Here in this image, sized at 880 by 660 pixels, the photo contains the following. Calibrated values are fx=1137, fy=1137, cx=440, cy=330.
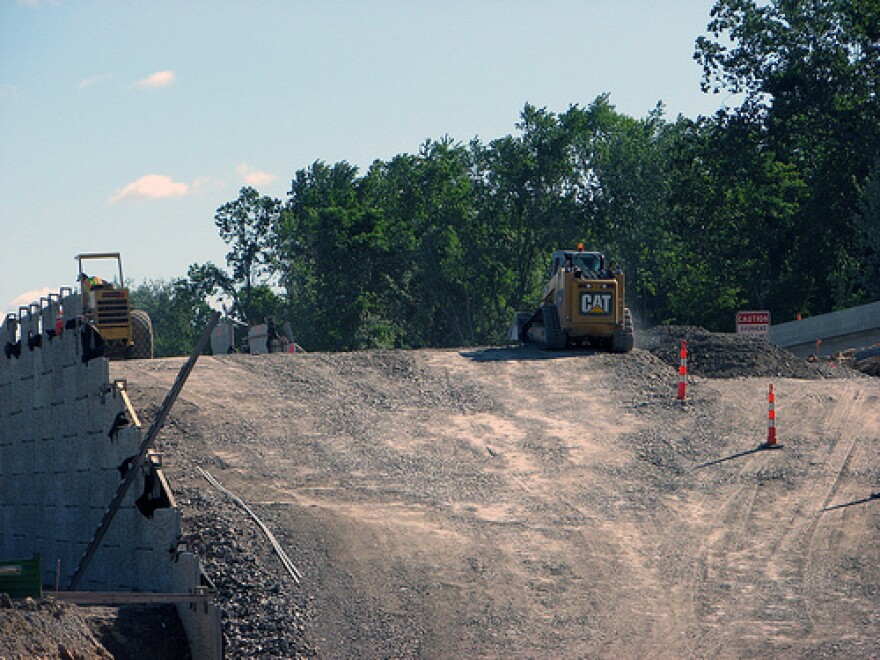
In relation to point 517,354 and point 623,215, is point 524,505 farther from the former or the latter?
point 623,215

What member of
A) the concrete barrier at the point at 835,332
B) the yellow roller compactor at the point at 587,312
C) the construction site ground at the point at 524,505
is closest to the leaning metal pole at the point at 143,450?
the construction site ground at the point at 524,505

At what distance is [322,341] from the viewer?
6781 cm

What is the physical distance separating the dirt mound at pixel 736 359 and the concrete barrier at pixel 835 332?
1192cm

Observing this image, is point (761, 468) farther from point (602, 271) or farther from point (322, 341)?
point (322, 341)

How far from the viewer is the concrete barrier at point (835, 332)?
135 feet

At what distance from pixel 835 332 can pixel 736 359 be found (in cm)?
1594

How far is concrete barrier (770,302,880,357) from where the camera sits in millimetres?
41250

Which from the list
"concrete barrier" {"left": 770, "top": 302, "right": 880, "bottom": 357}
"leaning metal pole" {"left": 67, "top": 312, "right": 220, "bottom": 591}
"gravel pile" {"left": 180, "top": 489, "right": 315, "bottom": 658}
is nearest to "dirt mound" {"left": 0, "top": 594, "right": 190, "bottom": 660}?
"gravel pile" {"left": 180, "top": 489, "right": 315, "bottom": 658}

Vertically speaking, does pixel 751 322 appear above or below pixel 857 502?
above

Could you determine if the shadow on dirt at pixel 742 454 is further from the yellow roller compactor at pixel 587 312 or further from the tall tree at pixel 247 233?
the tall tree at pixel 247 233

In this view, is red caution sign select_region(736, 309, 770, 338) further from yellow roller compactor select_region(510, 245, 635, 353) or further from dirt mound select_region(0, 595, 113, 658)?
dirt mound select_region(0, 595, 113, 658)

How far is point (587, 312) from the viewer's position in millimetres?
28359

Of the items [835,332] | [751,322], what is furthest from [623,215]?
[751,322]

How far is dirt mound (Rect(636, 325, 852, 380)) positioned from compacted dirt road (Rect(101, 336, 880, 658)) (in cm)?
93
